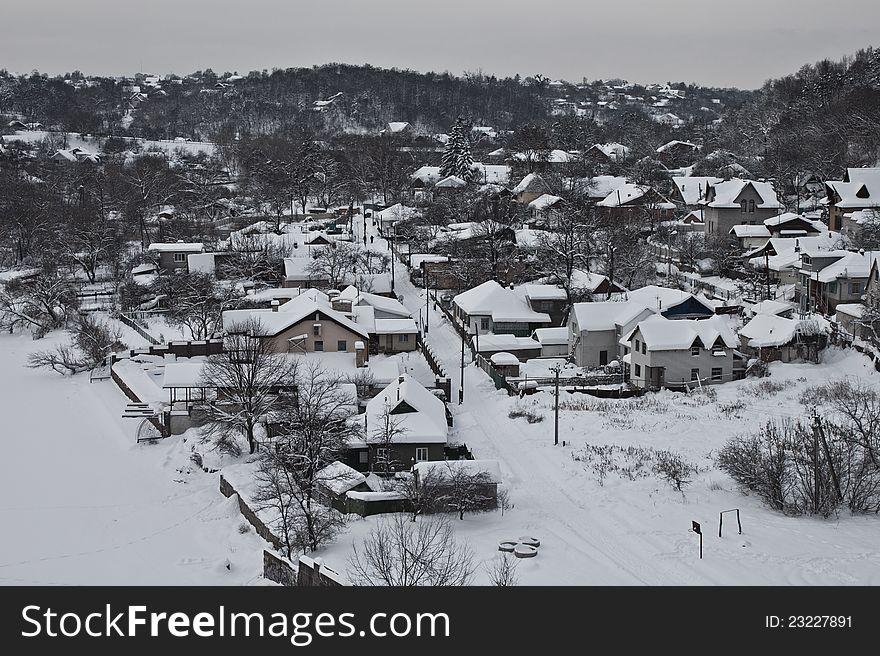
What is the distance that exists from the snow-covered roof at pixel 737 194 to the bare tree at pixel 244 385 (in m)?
33.4

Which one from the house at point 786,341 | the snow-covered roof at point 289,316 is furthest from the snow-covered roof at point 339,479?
the house at point 786,341

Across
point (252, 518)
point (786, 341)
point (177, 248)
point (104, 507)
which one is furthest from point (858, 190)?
point (104, 507)

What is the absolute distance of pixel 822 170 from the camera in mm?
65500

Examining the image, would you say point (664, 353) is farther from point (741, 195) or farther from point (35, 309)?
point (35, 309)

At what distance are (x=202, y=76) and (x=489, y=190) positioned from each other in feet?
463

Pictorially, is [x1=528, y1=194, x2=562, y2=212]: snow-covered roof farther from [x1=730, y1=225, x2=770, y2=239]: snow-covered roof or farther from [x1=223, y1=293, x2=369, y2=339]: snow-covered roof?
[x1=223, y1=293, x2=369, y2=339]: snow-covered roof

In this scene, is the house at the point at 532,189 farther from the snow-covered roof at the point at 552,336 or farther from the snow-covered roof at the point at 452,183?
the snow-covered roof at the point at 552,336

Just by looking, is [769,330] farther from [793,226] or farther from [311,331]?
[793,226]

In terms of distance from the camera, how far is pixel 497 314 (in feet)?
141

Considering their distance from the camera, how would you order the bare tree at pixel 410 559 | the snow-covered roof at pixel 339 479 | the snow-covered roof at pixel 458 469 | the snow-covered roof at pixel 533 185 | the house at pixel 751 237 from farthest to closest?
the snow-covered roof at pixel 533 185
the house at pixel 751 237
the snow-covered roof at pixel 339 479
the snow-covered roof at pixel 458 469
the bare tree at pixel 410 559

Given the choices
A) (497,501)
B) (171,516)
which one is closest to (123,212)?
(171,516)

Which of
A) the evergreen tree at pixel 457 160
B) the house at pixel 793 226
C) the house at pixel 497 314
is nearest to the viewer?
the house at pixel 497 314

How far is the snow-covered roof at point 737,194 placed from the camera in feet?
Result: 191

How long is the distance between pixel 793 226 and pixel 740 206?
4.40 metres
